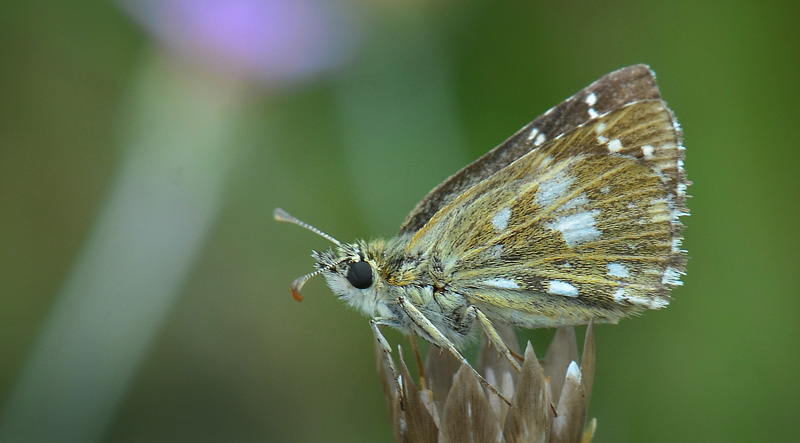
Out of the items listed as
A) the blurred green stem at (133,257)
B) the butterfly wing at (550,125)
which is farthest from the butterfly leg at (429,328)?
the blurred green stem at (133,257)

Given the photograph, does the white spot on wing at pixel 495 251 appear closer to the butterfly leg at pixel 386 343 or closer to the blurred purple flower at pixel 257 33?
the butterfly leg at pixel 386 343

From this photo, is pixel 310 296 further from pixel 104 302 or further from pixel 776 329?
pixel 776 329

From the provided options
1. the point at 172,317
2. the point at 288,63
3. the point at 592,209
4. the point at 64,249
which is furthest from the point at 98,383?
the point at 592,209

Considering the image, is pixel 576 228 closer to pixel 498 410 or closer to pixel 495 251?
pixel 495 251

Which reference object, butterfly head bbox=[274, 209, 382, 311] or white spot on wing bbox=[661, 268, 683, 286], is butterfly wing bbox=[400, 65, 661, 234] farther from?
white spot on wing bbox=[661, 268, 683, 286]

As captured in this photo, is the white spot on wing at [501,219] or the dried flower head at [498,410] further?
the white spot on wing at [501,219]
